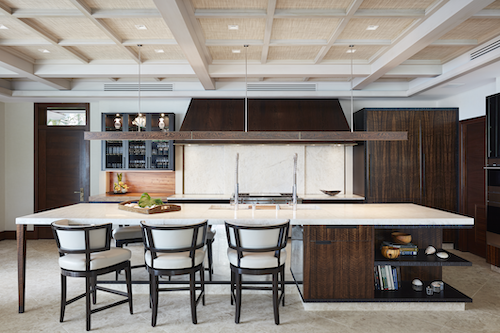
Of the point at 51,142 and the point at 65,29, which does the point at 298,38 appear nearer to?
the point at 65,29

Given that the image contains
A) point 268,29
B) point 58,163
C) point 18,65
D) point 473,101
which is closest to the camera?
point 268,29

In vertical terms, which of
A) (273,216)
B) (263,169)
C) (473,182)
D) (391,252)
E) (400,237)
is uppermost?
(263,169)

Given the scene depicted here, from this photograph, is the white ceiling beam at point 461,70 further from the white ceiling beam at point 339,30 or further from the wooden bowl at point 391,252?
the wooden bowl at point 391,252

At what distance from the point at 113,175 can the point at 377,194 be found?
5.01 m

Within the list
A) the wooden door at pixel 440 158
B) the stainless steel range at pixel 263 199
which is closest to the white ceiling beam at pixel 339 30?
the stainless steel range at pixel 263 199

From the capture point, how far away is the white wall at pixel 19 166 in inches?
259

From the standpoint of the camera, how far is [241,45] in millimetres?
4172

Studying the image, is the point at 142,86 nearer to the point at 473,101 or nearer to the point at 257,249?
the point at 257,249

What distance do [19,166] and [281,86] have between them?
5.39 metres

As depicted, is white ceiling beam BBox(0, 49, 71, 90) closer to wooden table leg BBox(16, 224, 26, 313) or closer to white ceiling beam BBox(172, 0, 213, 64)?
wooden table leg BBox(16, 224, 26, 313)

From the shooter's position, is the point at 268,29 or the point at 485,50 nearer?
the point at 268,29

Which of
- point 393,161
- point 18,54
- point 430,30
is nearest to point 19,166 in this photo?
point 18,54

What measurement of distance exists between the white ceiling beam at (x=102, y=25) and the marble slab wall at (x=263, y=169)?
2.39 metres

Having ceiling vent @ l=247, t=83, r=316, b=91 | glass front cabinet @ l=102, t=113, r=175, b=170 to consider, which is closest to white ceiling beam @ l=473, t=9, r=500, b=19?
ceiling vent @ l=247, t=83, r=316, b=91
